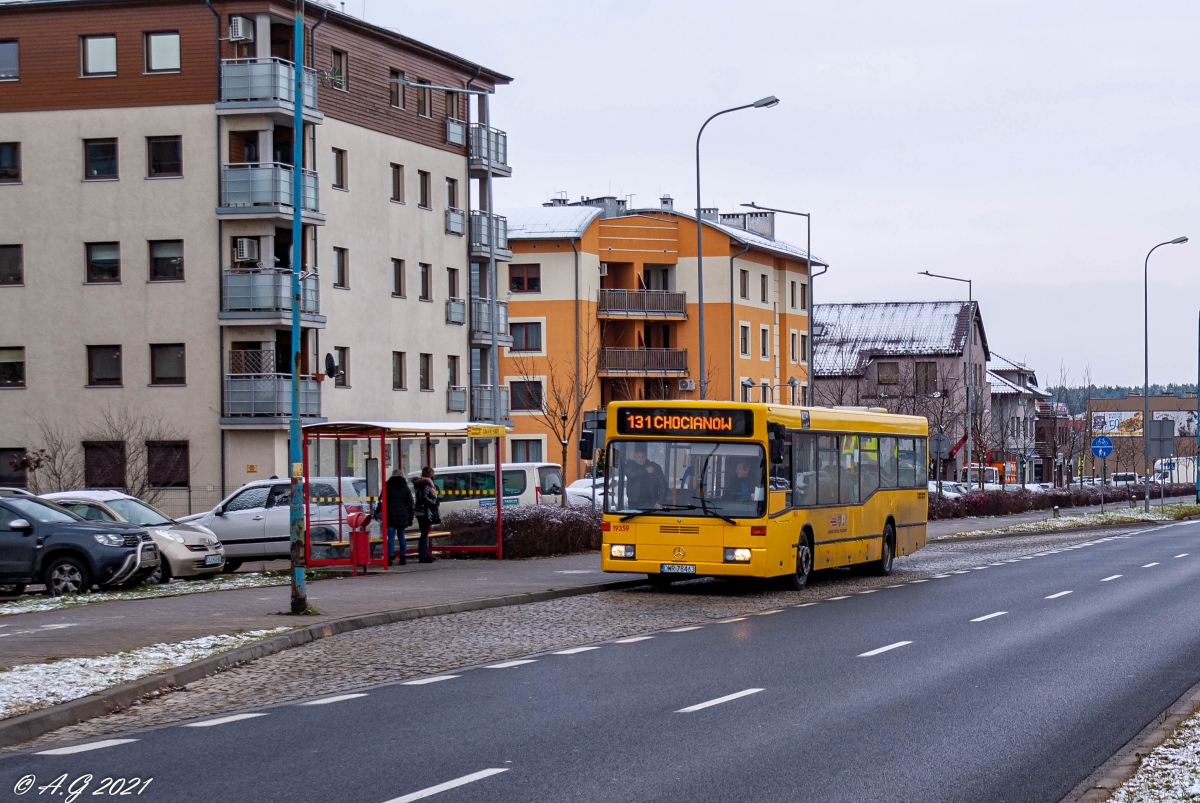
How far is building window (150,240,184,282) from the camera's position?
158ft

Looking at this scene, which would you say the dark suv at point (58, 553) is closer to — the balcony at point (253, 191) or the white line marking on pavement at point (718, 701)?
the white line marking on pavement at point (718, 701)

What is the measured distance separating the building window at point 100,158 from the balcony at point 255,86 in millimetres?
3799

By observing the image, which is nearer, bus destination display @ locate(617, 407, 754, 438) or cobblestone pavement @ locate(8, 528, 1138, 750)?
cobblestone pavement @ locate(8, 528, 1138, 750)

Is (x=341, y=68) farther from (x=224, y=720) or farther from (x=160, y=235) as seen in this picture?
(x=224, y=720)

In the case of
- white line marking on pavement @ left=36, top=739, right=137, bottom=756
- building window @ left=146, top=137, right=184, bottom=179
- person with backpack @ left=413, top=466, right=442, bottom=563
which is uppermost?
building window @ left=146, top=137, right=184, bottom=179

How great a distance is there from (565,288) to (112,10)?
2996 cm

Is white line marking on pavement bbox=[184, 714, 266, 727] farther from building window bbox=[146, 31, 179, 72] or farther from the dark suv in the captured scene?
building window bbox=[146, 31, 179, 72]

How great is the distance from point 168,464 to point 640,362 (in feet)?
102

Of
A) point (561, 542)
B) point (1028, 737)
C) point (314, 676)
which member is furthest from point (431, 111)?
point (1028, 737)

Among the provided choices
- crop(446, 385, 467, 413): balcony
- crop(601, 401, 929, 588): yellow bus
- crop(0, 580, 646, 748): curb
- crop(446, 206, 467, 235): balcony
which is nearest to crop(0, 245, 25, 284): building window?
crop(446, 206, 467, 235): balcony

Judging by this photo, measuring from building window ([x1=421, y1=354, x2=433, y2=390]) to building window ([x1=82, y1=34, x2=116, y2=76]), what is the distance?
1445 centimetres

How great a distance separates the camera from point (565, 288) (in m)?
73.8

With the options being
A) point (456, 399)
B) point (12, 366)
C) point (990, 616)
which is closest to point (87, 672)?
point (990, 616)

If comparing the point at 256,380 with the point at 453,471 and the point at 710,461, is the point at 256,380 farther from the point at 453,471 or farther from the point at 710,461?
the point at 710,461
